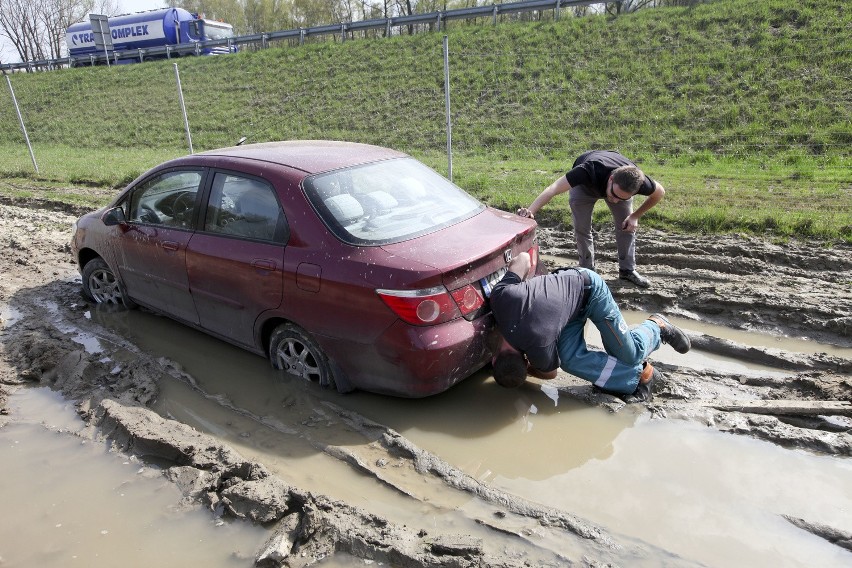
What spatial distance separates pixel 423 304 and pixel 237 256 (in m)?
1.58

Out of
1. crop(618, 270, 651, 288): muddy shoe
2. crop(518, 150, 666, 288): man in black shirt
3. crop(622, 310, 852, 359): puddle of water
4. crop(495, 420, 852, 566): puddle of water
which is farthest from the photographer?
crop(618, 270, 651, 288): muddy shoe

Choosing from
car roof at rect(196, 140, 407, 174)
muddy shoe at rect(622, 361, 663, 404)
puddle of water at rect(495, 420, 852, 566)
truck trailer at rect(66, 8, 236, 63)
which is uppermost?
truck trailer at rect(66, 8, 236, 63)

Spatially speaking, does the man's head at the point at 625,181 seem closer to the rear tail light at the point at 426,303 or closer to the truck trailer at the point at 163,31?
the rear tail light at the point at 426,303

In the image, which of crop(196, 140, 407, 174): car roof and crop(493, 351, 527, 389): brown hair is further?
crop(196, 140, 407, 174): car roof

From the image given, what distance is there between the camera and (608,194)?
18.1 feet

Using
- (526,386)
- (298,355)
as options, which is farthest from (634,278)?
(298,355)

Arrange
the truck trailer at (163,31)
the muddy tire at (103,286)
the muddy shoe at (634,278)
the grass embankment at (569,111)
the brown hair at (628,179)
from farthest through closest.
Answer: the truck trailer at (163,31) < the grass embankment at (569,111) < the muddy shoe at (634,278) < the muddy tire at (103,286) < the brown hair at (628,179)

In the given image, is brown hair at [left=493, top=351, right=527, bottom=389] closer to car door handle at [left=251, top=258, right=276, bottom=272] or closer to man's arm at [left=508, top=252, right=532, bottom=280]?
man's arm at [left=508, top=252, right=532, bottom=280]

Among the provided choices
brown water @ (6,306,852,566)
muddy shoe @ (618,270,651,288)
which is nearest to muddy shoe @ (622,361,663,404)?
brown water @ (6,306,852,566)

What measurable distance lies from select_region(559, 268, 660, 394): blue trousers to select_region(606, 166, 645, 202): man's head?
155 centimetres

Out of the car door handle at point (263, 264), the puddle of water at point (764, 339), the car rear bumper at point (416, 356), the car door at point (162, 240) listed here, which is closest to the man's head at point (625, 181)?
the puddle of water at point (764, 339)

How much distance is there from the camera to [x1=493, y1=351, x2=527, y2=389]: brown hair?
12.7ft

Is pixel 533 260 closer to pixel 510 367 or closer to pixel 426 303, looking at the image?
pixel 510 367

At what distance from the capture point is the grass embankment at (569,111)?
938 cm
